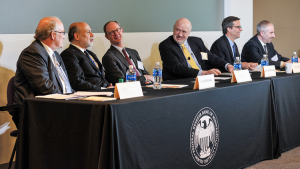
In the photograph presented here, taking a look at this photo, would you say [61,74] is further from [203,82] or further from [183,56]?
[183,56]

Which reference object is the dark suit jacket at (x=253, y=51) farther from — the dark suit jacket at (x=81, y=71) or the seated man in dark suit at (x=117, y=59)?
the dark suit jacket at (x=81, y=71)

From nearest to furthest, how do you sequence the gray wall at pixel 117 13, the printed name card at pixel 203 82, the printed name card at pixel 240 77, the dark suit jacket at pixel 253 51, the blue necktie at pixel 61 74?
the printed name card at pixel 203 82 → the printed name card at pixel 240 77 → the blue necktie at pixel 61 74 → the gray wall at pixel 117 13 → the dark suit jacket at pixel 253 51

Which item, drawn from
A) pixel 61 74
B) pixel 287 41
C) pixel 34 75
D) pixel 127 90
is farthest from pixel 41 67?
pixel 287 41

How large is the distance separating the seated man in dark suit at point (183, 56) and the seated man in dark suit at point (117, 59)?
321 millimetres

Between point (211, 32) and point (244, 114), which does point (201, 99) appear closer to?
point (244, 114)

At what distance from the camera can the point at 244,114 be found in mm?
2389

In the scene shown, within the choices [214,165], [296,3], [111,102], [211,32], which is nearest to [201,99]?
[214,165]

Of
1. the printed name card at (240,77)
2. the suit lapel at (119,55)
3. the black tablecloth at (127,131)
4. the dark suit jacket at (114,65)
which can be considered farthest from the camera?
the suit lapel at (119,55)

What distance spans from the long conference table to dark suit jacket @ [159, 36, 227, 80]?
1146 millimetres

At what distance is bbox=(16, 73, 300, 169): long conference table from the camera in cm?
156

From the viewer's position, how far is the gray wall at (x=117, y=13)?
3.19 m

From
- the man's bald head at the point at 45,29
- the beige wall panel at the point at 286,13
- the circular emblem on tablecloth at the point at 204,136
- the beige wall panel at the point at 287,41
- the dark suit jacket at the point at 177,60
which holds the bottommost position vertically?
the circular emblem on tablecloth at the point at 204,136

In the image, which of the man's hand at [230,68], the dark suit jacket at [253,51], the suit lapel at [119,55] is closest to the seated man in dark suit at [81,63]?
the suit lapel at [119,55]

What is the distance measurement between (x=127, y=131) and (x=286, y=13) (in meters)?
7.24
